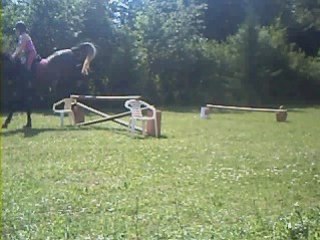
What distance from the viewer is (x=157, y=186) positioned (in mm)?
5473

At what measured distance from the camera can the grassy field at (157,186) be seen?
389 cm

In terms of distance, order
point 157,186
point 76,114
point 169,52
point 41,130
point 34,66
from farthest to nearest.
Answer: point 169,52 → point 76,114 → point 34,66 → point 41,130 → point 157,186

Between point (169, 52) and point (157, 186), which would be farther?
point (169, 52)

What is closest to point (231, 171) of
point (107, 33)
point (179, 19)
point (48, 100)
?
point (48, 100)

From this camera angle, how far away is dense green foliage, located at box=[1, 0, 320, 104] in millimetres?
18141

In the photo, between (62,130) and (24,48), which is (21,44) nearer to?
(24,48)

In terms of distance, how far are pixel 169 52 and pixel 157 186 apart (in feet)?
53.0

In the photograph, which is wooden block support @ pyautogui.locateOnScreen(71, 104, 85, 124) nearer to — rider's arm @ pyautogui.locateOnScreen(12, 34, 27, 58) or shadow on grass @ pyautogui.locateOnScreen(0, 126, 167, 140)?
shadow on grass @ pyautogui.locateOnScreen(0, 126, 167, 140)

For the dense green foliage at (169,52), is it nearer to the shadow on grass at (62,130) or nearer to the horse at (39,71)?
the horse at (39,71)

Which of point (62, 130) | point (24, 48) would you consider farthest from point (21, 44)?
point (62, 130)

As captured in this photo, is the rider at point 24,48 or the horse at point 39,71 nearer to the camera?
the rider at point 24,48

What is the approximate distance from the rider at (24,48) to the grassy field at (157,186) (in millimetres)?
1367

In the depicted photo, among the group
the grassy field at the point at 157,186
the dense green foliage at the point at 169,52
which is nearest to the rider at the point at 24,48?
the grassy field at the point at 157,186

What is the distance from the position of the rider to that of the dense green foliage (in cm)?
581
